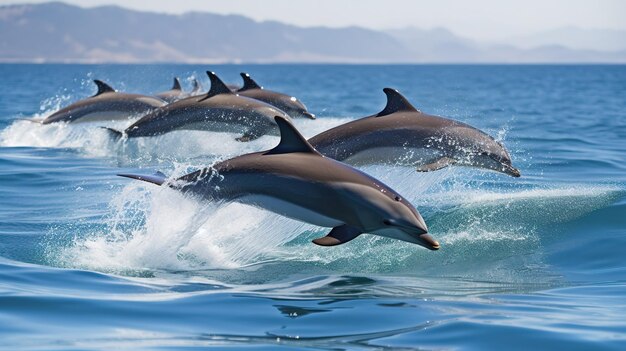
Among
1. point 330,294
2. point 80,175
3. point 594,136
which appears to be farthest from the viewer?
point 594,136

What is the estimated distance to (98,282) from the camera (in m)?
8.62

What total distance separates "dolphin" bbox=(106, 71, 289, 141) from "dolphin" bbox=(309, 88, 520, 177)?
16.6 feet

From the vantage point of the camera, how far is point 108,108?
2112cm

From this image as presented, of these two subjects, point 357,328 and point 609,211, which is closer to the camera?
point 357,328

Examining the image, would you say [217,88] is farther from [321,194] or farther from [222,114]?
[321,194]

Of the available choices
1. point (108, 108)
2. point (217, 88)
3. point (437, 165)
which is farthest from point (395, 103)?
point (108, 108)

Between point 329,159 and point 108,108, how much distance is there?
1291 cm

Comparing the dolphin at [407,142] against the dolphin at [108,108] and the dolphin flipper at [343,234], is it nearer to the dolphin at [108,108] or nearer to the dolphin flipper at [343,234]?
the dolphin flipper at [343,234]

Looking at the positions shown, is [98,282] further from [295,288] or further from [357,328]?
[357,328]

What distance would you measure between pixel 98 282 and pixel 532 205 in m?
5.50

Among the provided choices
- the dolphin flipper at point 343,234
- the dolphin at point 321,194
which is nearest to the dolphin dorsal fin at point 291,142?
the dolphin at point 321,194

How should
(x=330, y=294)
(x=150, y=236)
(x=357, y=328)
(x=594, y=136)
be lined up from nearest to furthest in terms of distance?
(x=357, y=328) < (x=330, y=294) < (x=150, y=236) < (x=594, y=136)

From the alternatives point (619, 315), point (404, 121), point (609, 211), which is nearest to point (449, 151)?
point (404, 121)

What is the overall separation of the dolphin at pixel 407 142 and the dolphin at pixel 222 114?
5.06 metres
